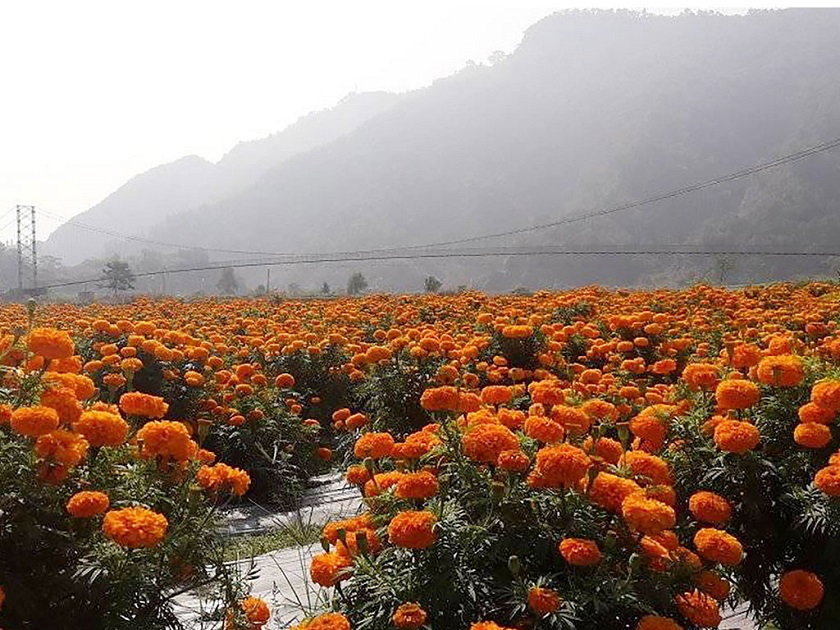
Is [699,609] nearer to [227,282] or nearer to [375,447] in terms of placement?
[375,447]

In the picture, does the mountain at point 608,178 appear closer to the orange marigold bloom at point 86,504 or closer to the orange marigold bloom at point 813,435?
the orange marigold bloom at point 813,435

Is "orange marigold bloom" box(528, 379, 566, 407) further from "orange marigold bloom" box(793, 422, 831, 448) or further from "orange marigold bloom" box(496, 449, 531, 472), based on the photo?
"orange marigold bloom" box(793, 422, 831, 448)

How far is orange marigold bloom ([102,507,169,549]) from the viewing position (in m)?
1.93

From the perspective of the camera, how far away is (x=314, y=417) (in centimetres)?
741

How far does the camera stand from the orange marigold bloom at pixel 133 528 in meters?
1.93

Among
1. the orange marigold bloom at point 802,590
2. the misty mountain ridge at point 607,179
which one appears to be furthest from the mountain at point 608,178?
the orange marigold bloom at point 802,590

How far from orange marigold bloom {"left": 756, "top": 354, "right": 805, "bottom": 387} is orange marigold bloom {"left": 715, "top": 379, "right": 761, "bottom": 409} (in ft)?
0.73

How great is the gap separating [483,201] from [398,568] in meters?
165

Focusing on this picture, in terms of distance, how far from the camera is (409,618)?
1.80 m

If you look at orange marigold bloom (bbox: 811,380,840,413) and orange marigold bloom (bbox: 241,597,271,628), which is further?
orange marigold bloom (bbox: 811,380,840,413)

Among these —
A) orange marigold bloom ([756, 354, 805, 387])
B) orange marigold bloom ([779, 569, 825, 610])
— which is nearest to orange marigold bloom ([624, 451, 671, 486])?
orange marigold bloom ([779, 569, 825, 610])

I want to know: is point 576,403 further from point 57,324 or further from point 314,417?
point 57,324

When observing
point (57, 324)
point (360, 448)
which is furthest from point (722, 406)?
point (57, 324)

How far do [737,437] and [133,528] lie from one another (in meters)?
1.89
